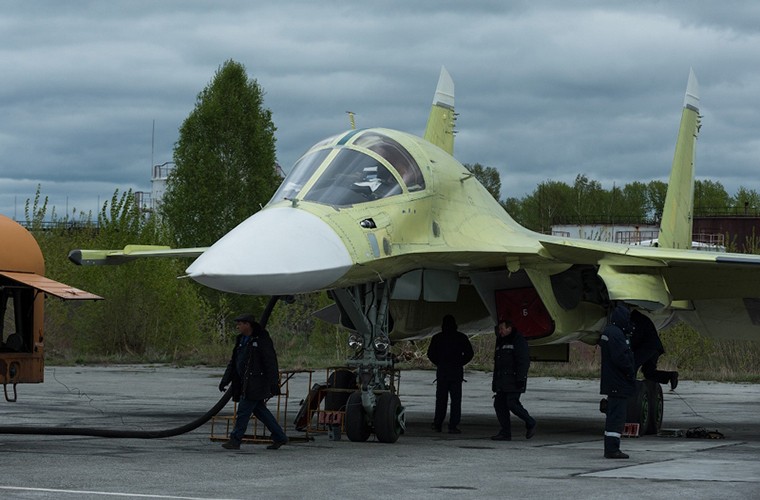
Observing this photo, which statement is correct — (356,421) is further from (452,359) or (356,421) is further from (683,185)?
(683,185)

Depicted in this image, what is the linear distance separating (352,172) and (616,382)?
144 inches

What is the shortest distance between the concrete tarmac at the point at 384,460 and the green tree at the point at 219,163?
33.1 metres

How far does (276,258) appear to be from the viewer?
36.7 ft

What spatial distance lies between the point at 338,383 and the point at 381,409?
2.49 m

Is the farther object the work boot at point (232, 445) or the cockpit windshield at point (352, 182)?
the cockpit windshield at point (352, 182)

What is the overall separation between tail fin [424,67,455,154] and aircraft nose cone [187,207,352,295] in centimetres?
508

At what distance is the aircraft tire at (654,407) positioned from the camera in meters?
15.4

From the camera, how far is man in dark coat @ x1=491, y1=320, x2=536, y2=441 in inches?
552

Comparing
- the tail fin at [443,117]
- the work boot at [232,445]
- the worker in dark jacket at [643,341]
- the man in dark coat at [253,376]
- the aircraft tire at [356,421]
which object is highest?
the tail fin at [443,117]

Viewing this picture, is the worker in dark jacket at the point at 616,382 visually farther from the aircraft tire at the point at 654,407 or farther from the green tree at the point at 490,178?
the green tree at the point at 490,178

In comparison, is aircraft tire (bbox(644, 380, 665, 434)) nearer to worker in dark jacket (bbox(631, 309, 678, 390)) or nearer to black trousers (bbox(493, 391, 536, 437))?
worker in dark jacket (bbox(631, 309, 678, 390))

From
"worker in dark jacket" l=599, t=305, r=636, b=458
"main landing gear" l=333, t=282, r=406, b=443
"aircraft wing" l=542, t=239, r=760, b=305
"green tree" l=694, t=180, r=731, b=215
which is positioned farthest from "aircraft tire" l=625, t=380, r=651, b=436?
"green tree" l=694, t=180, r=731, b=215

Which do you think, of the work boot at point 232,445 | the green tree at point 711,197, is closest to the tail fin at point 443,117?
the work boot at point 232,445

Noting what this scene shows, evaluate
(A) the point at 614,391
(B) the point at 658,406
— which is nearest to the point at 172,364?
(B) the point at 658,406
